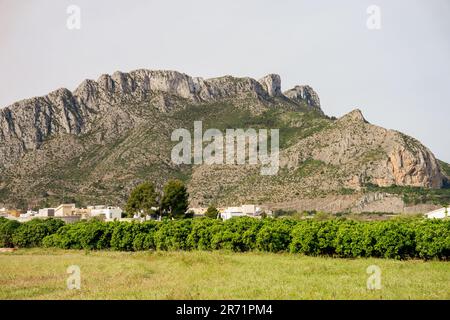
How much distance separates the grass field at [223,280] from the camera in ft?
51.8

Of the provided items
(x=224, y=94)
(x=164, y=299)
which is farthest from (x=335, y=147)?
(x=164, y=299)

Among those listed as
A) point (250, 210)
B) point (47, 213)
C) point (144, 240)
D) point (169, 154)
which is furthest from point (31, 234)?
point (169, 154)

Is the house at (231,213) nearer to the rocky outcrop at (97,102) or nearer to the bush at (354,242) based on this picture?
the rocky outcrop at (97,102)

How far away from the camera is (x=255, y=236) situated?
1438 inches

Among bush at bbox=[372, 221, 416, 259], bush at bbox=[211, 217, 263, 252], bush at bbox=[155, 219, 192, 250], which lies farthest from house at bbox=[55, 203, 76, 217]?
bush at bbox=[372, 221, 416, 259]

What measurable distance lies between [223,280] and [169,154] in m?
99.5

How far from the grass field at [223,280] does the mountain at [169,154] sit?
247ft

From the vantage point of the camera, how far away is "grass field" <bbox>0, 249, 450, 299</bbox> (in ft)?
51.8

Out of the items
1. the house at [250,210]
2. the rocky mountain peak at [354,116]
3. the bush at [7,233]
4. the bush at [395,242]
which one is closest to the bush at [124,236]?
the bush at [7,233]

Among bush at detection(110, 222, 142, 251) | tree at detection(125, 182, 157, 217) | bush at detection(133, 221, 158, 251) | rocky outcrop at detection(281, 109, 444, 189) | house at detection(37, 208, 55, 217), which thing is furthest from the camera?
rocky outcrop at detection(281, 109, 444, 189)

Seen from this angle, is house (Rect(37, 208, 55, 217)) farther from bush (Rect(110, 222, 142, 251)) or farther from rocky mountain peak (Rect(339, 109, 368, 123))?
rocky mountain peak (Rect(339, 109, 368, 123))

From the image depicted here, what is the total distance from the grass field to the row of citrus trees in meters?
2.94

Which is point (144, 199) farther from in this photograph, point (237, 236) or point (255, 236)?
point (255, 236)
